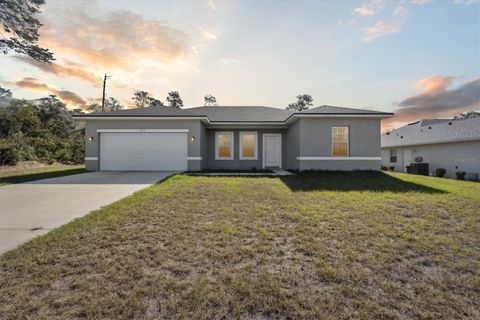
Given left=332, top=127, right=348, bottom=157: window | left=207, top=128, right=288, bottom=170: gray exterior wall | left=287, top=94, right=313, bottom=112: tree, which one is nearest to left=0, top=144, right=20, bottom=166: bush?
left=207, top=128, right=288, bottom=170: gray exterior wall

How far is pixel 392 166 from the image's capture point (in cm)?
Result: 2008

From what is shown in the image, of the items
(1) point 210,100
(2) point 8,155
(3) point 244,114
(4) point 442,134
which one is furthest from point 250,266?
(1) point 210,100

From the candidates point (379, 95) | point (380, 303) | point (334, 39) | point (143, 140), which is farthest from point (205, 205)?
point (379, 95)

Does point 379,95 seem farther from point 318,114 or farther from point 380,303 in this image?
point 380,303

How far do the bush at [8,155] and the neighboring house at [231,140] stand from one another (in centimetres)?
515

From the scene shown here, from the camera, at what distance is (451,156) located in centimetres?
1474

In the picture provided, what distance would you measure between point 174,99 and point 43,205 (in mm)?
32911

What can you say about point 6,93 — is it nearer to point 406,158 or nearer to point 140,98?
point 140,98

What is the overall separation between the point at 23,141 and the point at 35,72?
4835mm

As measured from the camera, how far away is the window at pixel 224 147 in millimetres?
13837

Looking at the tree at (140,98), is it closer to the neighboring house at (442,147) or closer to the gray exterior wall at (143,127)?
the gray exterior wall at (143,127)

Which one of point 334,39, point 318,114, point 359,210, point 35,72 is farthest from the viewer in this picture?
point 35,72

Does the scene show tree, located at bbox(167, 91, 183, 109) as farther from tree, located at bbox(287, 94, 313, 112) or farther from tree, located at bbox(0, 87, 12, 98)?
tree, located at bbox(0, 87, 12, 98)

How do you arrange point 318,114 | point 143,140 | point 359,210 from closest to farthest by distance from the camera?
point 359,210
point 318,114
point 143,140
